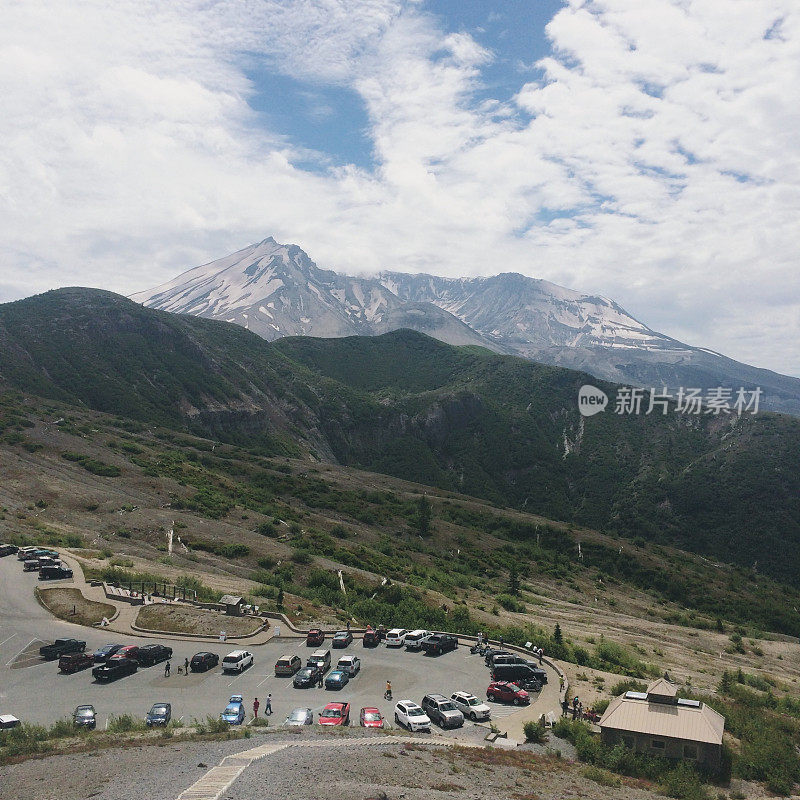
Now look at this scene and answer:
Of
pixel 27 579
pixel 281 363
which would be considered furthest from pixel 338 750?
pixel 281 363

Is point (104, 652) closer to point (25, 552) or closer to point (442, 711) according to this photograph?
point (442, 711)

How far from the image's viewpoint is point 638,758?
23.5m

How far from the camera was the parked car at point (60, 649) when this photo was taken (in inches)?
1200

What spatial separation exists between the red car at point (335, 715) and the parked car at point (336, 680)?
3.67 m

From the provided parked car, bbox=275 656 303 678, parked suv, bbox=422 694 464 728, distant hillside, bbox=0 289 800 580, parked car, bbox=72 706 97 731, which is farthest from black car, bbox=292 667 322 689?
distant hillside, bbox=0 289 800 580

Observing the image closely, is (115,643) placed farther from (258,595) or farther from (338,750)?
(338,750)

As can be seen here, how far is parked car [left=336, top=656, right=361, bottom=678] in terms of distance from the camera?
97.1 ft

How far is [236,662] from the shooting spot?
2967 cm

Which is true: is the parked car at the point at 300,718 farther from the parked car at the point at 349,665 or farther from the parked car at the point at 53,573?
the parked car at the point at 53,573

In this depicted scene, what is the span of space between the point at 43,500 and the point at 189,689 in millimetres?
43365

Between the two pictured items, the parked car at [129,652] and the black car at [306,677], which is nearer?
the black car at [306,677]

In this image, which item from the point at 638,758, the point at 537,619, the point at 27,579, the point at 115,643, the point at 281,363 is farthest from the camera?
the point at 281,363

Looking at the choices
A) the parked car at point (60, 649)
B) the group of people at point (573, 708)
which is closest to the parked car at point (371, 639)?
the group of people at point (573, 708)

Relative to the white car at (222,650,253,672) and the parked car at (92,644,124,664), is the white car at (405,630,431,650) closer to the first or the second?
the white car at (222,650,253,672)
